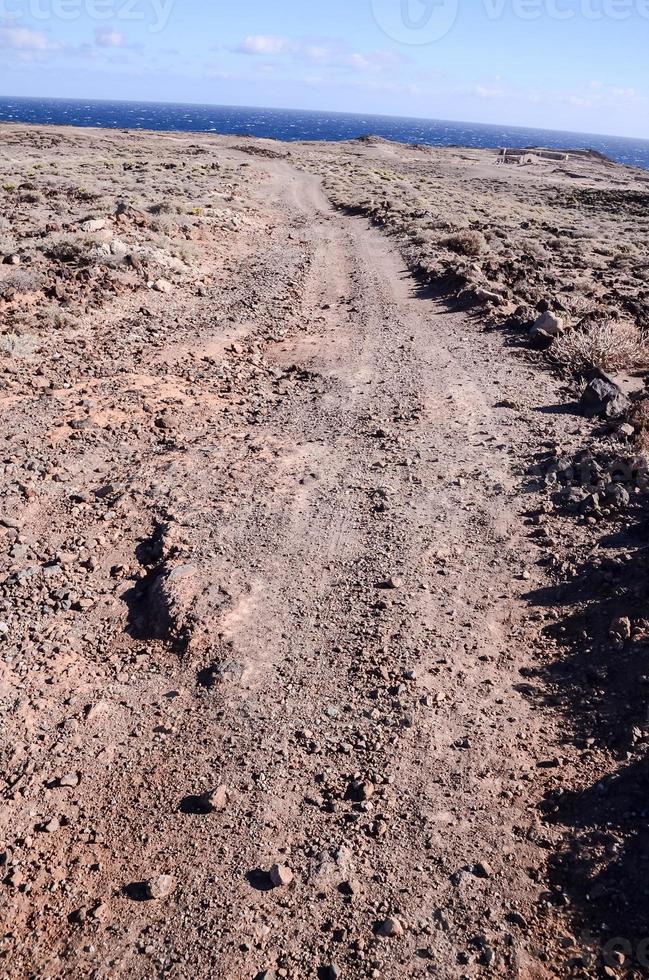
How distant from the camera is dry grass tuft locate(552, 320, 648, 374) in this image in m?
10.4

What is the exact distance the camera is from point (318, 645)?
4.99 metres

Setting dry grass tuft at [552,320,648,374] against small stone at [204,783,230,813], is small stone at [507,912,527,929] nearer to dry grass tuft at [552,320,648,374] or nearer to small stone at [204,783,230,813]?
small stone at [204,783,230,813]

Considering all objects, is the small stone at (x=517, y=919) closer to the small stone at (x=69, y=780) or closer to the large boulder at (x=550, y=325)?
the small stone at (x=69, y=780)

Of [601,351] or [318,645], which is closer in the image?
[318,645]

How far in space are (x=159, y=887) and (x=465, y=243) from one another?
18.8 meters

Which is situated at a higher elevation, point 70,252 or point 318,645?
point 70,252

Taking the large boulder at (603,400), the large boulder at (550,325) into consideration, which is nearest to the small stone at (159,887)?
the large boulder at (603,400)

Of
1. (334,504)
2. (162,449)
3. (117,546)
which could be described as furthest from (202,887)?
(162,449)

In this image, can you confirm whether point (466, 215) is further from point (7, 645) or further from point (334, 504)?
point (7, 645)

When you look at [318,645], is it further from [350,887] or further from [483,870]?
[483,870]

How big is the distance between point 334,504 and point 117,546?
85.0 inches

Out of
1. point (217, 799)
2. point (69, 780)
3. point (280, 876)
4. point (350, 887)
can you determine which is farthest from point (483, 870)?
point (69, 780)

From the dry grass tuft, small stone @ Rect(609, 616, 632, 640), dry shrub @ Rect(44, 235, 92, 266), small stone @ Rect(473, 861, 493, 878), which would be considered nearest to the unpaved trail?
small stone @ Rect(473, 861, 493, 878)

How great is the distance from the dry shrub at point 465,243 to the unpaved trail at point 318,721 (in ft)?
38.5
